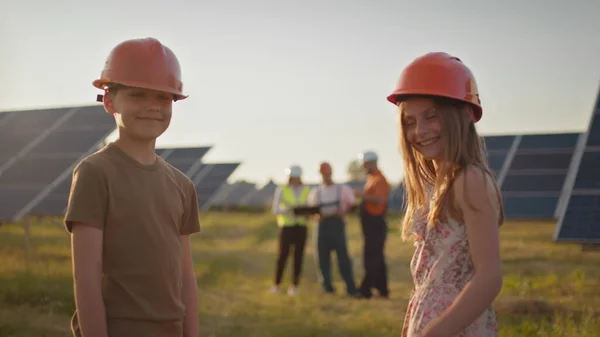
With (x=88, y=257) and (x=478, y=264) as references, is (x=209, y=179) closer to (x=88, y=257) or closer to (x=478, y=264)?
(x=88, y=257)

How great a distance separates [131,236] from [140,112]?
0.41m

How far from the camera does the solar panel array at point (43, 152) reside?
11625 mm

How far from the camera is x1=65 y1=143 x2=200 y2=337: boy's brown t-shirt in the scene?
2.28 m

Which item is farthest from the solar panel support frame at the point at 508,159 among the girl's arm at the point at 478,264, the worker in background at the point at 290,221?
the girl's arm at the point at 478,264

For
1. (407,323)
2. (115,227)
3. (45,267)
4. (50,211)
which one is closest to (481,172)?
(407,323)

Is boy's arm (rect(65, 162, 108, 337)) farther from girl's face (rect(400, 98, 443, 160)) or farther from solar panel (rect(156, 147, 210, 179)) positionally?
solar panel (rect(156, 147, 210, 179))

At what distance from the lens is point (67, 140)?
13.1 meters

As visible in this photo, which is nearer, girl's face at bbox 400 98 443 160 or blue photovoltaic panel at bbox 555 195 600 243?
girl's face at bbox 400 98 443 160

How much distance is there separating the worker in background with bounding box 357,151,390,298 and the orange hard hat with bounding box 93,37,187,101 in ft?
24.3

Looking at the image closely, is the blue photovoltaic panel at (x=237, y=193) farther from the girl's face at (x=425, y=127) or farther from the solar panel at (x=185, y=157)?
the girl's face at (x=425, y=127)

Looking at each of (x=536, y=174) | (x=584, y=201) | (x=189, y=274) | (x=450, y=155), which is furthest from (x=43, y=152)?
(x=450, y=155)

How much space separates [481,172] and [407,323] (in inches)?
24.2

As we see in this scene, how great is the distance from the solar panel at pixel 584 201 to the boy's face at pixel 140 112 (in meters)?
6.78

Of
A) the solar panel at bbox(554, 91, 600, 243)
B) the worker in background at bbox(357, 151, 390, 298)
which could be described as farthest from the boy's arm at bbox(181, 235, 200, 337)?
the worker in background at bbox(357, 151, 390, 298)
